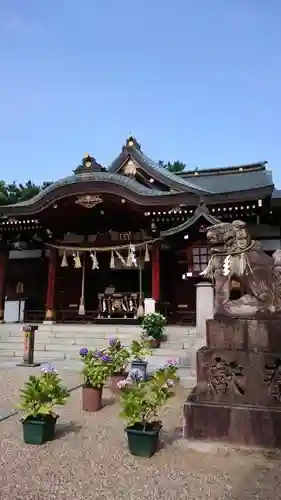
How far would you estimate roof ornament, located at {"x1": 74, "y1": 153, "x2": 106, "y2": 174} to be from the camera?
16.0 metres

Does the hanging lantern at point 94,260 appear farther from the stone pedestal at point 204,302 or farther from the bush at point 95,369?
the bush at point 95,369

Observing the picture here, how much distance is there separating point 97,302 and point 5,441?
12771mm

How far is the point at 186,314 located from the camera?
50.4 ft

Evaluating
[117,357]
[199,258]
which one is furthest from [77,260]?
[117,357]

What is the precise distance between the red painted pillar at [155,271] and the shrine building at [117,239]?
0.13 ft

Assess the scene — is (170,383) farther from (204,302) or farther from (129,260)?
(129,260)

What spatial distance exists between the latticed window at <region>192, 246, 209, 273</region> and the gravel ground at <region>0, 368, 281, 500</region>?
9.51 metres

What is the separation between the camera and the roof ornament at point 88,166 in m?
16.0

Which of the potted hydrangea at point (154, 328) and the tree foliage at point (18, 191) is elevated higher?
the tree foliage at point (18, 191)

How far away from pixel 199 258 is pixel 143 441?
1053cm

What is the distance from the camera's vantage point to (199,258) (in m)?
14.2

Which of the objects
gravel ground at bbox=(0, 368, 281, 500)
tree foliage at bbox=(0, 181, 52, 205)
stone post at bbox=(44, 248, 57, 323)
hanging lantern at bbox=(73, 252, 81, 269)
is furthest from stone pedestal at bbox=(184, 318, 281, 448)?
tree foliage at bbox=(0, 181, 52, 205)

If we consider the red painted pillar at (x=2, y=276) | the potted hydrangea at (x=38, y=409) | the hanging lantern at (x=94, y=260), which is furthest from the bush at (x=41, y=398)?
the red painted pillar at (x=2, y=276)

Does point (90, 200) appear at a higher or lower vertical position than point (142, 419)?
higher
